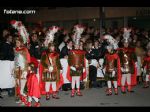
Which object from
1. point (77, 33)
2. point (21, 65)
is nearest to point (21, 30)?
point (21, 65)

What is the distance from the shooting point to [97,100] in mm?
10219

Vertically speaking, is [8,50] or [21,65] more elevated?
[8,50]

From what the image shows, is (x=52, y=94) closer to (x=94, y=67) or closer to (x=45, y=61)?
(x=45, y=61)

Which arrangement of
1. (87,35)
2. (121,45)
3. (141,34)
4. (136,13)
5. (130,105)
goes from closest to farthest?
(130,105) < (121,45) < (87,35) < (141,34) < (136,13)

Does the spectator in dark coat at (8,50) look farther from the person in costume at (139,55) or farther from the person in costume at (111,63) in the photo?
the person in costume at (139,55)

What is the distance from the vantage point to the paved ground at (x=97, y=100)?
966 centimetres

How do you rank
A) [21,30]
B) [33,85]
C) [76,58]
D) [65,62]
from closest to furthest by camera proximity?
1. [33,85]
2. [21,30]
3. [76,58]
4. [65,62]

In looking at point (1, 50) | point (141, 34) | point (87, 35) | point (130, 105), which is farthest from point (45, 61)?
point (141, 34)

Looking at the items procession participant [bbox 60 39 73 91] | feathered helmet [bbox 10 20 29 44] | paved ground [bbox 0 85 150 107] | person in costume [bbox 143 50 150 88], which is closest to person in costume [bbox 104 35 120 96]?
paved ground [bbox 0 85 150 107]

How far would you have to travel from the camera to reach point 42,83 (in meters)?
10.5

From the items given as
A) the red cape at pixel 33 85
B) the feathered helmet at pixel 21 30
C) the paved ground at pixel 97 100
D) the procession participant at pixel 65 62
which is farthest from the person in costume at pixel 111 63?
the red cape at pixel 33 85

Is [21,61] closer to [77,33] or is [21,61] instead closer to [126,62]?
[77,33]

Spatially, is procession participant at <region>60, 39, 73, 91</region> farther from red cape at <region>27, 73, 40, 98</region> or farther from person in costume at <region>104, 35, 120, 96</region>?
red cape at <region>27, 73, 40, 98</region>
